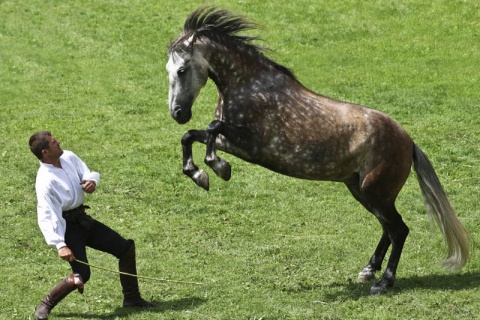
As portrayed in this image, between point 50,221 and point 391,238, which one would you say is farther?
point 391,238

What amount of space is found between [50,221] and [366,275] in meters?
3.70

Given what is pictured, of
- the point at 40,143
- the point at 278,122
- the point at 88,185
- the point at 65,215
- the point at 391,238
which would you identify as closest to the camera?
the point at 40,143

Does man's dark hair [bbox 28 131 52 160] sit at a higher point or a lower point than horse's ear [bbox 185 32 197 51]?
lower

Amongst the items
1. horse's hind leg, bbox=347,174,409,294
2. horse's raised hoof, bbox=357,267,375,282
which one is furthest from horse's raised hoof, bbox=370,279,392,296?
horse's raised hoof, bbox=357,267,375,282

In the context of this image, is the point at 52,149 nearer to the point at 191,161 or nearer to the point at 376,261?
the point at 191,161

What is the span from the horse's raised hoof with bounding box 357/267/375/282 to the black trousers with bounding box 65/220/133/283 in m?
2.68

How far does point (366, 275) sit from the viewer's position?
10.9 meters

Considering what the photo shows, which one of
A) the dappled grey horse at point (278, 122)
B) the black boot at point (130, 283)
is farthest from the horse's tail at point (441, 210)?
the black boot at point (130, 283)

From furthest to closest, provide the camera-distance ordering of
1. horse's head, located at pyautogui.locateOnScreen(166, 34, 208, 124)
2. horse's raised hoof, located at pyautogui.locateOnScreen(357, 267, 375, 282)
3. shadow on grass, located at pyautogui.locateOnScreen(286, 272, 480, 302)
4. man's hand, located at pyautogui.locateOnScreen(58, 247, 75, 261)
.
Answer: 1. horse's raised hoof, located at pyautogui.locateOnScreen(357, 267, 375, 282)
2. shadow on grass, located at pyautogui.locateOnScreen(286, 272, 480, 302)
3. horse's head, located at pyautogui.locateOnScreen(166, 34, 208, 124)
4. man's hand, located at pyautogui.locateOnScreen(58, 247, 75, 261)

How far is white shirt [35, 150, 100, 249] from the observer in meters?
9.29

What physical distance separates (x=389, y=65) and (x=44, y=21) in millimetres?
8783

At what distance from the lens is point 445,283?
1063 cm

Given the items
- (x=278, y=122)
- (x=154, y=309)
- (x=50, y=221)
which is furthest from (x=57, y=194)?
(x=278, y=122)

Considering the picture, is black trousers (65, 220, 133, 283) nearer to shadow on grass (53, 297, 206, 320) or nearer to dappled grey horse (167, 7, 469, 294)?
shadow on grass (53, 297, 206, 320)
